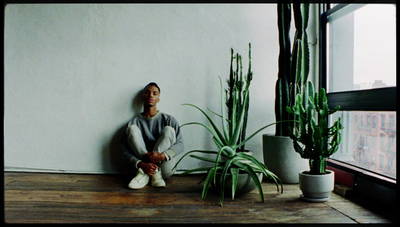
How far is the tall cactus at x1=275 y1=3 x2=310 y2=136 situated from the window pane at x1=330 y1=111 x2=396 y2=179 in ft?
1.52

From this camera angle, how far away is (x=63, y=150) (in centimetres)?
322

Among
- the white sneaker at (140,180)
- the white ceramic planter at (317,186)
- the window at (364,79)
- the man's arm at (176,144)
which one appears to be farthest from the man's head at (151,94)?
the window at (364,79)

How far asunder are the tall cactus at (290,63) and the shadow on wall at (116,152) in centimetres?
141

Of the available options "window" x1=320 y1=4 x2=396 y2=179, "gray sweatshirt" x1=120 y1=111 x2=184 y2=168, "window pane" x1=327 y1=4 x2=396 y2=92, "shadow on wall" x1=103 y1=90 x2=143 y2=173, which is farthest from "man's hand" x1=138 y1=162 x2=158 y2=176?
"window pane" x1=327 y1=4 x2=396 y2=92

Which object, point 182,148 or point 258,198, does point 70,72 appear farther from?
point 258,198

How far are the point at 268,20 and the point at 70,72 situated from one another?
6.90 ft

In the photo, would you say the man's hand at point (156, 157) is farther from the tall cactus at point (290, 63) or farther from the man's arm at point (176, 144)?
the tall cactus at point (290, 63)

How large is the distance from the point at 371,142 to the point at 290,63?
0.96 metres

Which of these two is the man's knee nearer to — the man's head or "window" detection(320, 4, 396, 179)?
the man's head

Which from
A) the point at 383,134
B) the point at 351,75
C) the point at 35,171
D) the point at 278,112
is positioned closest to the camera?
the point at 383,134

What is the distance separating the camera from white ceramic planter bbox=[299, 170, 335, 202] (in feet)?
7.21

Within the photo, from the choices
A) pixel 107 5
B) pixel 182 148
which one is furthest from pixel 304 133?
pixel 107 5

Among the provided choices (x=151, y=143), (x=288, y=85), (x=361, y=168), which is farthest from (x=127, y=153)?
(x=361, y=168)

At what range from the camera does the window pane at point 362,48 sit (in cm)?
224
